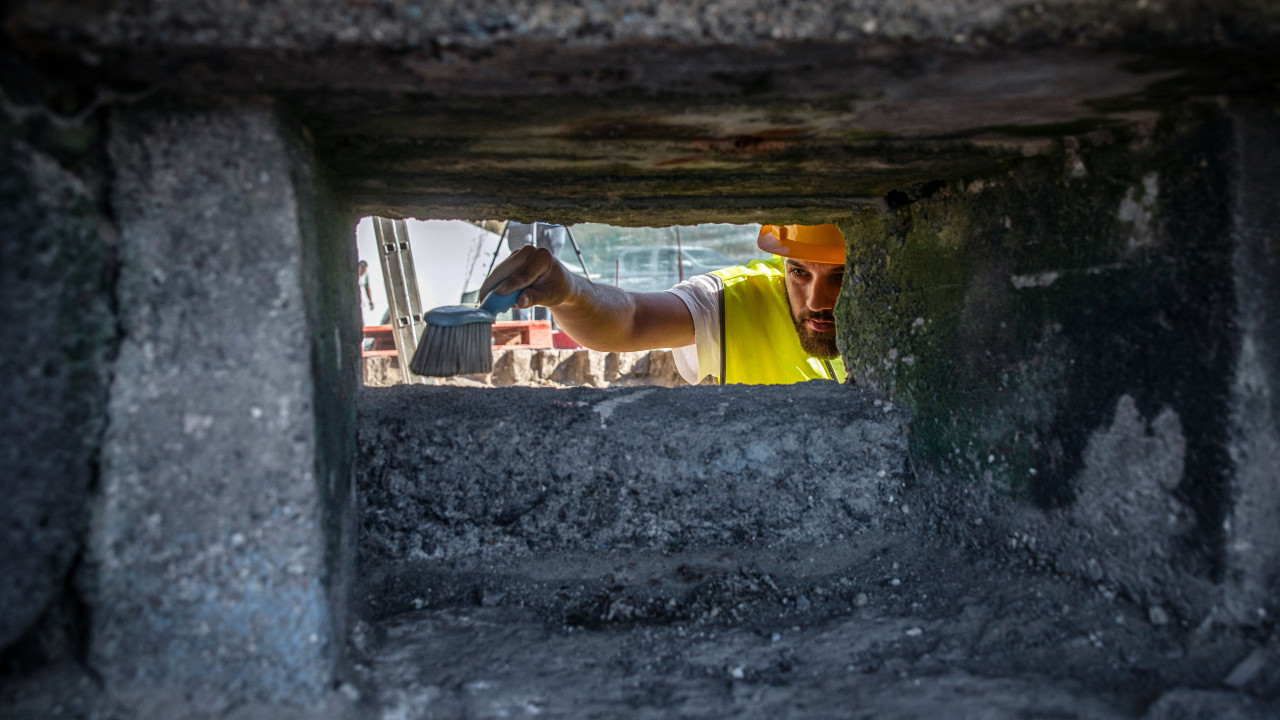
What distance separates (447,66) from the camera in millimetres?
723

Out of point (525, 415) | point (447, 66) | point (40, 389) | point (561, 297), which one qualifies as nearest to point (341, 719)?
point (40, 389)

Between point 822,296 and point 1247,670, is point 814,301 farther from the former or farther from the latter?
point 1247,670

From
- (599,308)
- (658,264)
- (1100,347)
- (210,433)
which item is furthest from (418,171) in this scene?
(658,264)

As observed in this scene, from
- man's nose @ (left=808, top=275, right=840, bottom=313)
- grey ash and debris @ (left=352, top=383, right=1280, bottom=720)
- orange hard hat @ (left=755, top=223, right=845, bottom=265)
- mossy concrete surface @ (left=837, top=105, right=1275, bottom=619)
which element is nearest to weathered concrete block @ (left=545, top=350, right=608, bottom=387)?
man's nose @ (left=808, top=275, right=840, bottom=313)

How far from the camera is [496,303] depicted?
5.56ft

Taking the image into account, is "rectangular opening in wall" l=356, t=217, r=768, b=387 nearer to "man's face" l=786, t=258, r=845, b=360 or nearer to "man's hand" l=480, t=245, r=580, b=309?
"man's hand" l=480, t=245, r=580, b=309

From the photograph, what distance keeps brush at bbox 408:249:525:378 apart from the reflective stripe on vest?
1629mm

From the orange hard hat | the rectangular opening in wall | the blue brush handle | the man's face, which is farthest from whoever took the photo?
the rectangular opening in wall

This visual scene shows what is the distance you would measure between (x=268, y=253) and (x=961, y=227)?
3.79 ft

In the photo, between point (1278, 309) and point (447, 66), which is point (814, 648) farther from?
point (447, 66)

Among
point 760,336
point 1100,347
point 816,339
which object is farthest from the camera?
point 760,336

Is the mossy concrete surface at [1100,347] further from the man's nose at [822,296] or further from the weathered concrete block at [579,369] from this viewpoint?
the weathered concrete block at [579,369]

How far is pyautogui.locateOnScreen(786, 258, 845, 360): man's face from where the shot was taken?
2498 millimetres

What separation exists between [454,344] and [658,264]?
10.4 meters
